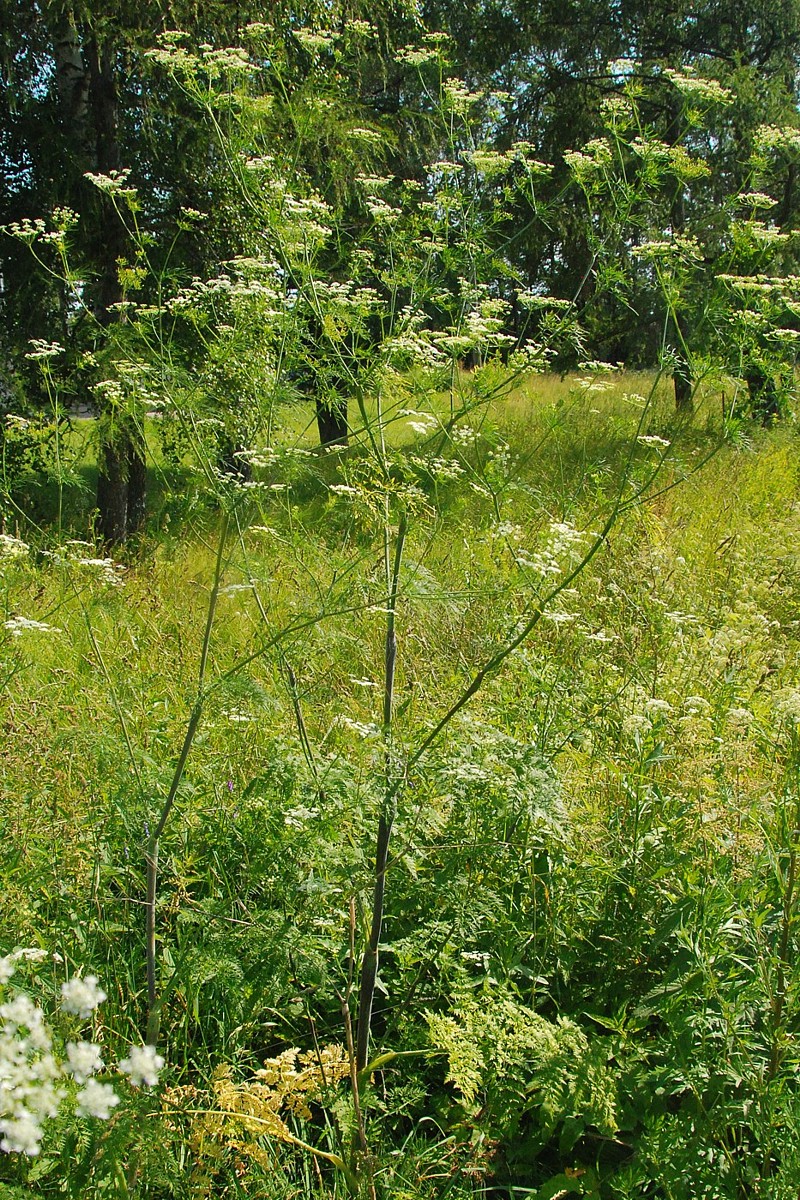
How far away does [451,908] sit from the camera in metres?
2.73

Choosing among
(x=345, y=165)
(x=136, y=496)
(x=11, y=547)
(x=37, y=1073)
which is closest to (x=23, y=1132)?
(x=37, y=1073)

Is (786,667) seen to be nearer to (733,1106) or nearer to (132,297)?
(733,1106)

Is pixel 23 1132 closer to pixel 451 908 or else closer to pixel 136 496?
pixel 451 908

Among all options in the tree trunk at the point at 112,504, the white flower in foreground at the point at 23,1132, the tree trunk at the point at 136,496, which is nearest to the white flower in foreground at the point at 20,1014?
the white flower in foreground at the point at 23,1132

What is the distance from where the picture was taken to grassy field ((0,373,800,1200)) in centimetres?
213

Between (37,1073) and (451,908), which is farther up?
(37,1073)

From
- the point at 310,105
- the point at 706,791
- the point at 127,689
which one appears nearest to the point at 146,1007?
the point at 127,689

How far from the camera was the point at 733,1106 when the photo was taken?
6.81 ft

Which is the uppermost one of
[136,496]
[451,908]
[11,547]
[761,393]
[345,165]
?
[345,165]

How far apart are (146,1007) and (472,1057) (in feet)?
3.60

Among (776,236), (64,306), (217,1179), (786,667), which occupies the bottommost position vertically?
(217,1179)

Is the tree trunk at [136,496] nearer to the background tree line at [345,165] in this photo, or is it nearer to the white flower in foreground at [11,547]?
the background tree line at [345,165]

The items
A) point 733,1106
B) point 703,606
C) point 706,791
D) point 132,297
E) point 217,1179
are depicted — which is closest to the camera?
point 733,1106

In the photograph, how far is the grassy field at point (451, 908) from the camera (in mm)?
2135
